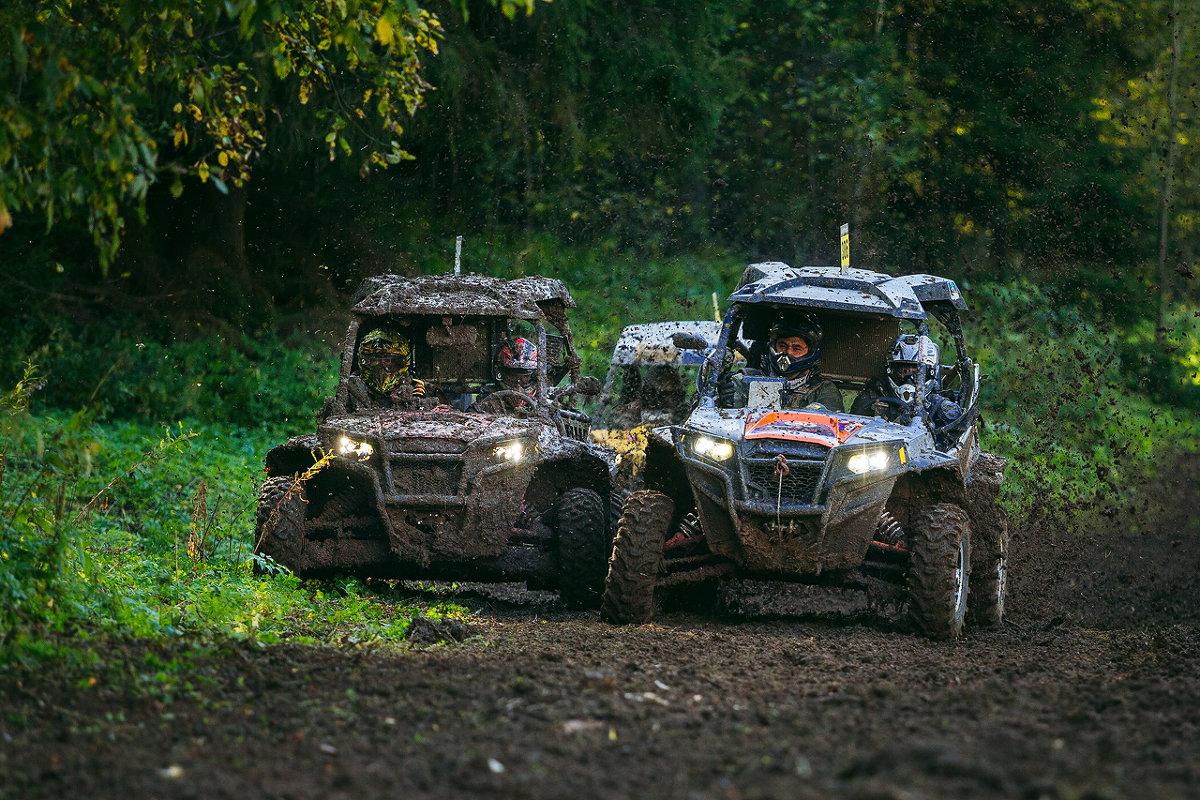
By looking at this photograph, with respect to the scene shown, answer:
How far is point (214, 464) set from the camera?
1752 cm

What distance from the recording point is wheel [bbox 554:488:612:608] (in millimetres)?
11102

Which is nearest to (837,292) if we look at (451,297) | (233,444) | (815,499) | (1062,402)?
(815,499)

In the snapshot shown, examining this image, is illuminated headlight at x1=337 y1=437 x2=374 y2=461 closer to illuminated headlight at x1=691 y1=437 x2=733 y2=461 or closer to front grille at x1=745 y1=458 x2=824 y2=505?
illuminated headlight at x1=691 y1=437 x2=733 y2=461

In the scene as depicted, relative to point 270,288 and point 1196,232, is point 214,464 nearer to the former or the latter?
point 270,288

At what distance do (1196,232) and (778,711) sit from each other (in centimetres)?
2524

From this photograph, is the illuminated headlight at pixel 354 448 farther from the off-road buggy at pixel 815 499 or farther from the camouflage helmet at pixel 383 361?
the off-road buggy at pixel 815 499

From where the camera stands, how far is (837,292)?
11.3m

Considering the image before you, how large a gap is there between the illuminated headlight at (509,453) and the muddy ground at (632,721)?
1.51 m

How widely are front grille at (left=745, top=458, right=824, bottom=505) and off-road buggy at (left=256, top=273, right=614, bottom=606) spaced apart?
1674 millimetres

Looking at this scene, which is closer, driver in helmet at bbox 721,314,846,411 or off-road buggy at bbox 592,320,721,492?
driver in helmet at bbox 721,314,846,411

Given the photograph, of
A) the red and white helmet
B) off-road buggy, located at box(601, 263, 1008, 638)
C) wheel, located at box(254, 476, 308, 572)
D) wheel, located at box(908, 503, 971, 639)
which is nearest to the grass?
wheel, located at box(254, 476, 308, 572)

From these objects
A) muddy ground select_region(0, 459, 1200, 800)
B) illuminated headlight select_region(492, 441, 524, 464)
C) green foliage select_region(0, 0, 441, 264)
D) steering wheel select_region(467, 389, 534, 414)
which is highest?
green foliage select_region(0, 0, 441, 264)

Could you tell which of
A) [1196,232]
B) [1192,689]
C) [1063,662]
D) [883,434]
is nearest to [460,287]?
[883,434]

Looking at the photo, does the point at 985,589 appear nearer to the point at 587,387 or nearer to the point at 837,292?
the point at 837,292
